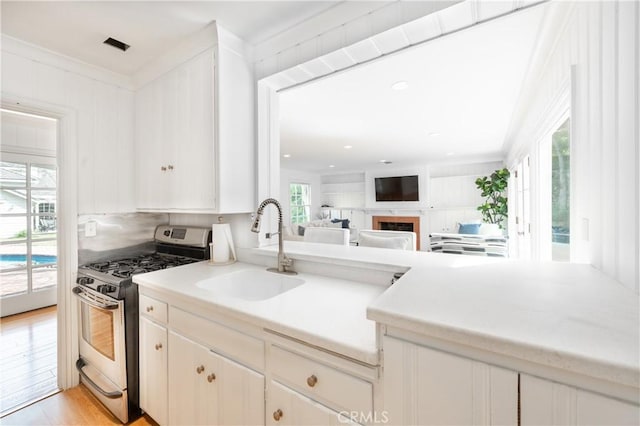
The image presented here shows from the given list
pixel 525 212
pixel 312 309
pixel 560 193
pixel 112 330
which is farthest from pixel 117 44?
pixel 525 212

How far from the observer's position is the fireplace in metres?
7.27

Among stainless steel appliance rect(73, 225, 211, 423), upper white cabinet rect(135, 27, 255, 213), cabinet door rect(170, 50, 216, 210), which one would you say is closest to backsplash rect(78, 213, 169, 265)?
stainless steel appliance rect(73, 225, 211, 423)

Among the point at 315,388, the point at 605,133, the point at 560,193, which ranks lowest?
the point at 315,388

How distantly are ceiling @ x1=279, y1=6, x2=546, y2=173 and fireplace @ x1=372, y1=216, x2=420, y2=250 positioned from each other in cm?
242

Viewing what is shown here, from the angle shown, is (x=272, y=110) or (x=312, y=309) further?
(x=272, y=110)

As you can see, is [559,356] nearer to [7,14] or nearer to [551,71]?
[551,71]

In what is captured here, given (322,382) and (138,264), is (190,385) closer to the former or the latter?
(322,382)

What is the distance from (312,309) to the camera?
1040mm

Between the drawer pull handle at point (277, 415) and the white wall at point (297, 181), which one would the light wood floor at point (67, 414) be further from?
the white wall at point (297, 181)

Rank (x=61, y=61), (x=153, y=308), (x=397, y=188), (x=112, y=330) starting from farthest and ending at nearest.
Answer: (x=397, y=188) < (x=61, y=61) < (x=112, y=330) < (x=153, y=308)

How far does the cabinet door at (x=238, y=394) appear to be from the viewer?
3.31ft

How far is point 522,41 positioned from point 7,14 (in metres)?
2.99

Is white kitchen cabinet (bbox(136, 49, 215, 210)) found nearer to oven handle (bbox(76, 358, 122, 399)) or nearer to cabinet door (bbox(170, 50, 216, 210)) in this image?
cabinet door (bbox(170, 50, 216, 210))

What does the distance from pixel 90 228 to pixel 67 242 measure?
16 cm
